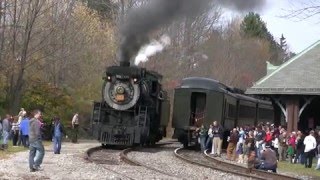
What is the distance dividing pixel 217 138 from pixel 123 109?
14.4 ft

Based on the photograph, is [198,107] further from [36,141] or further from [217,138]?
[36,141]

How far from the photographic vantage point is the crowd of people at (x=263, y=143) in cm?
2259

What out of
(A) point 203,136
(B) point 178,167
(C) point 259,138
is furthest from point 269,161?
(A) point 203,136

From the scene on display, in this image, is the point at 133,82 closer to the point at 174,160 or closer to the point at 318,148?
the point at 174,160

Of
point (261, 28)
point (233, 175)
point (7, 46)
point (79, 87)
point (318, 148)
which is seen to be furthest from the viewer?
point (261, 28)

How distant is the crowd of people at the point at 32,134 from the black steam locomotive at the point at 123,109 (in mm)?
1944

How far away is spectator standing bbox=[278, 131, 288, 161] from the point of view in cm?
2469

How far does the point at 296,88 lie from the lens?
27484 millimetres

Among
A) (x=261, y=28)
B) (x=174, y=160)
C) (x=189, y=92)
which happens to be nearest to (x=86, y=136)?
(x=189, y=92)

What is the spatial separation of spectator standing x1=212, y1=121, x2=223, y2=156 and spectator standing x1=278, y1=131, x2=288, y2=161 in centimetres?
257

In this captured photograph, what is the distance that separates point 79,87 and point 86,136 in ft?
17.5

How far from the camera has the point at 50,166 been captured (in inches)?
629

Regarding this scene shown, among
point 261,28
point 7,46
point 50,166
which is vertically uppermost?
point 261,28

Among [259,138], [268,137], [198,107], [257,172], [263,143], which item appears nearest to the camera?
Result: [257,172]
